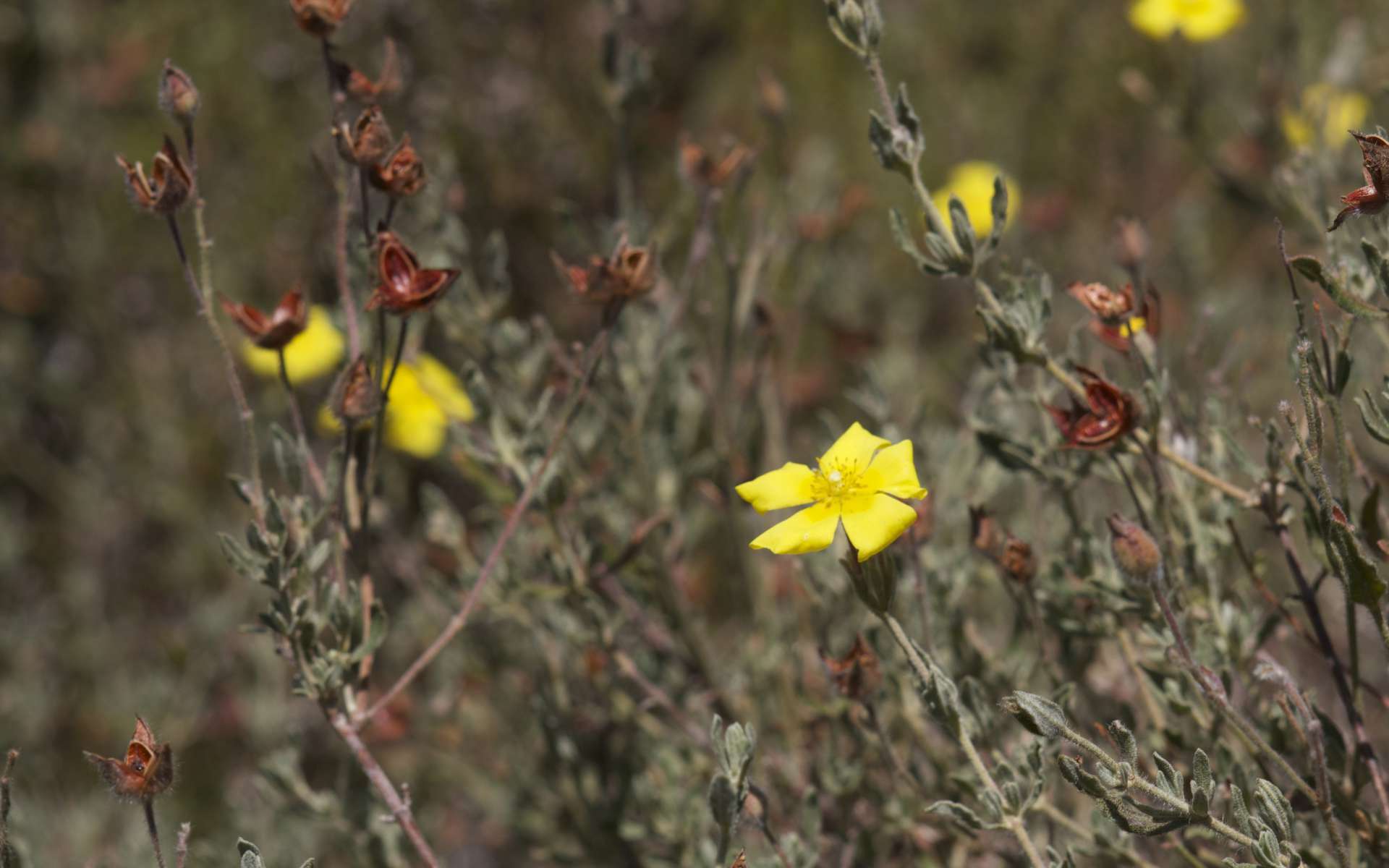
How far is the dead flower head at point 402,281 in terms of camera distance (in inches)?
53.9

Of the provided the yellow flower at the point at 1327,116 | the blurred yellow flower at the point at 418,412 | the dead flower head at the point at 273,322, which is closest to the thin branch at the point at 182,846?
the dead flower head at the point at 273,322

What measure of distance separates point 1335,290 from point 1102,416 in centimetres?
26

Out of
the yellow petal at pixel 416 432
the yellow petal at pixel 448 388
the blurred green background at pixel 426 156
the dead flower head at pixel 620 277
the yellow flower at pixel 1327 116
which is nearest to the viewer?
the dead flower head at pixel 620 277

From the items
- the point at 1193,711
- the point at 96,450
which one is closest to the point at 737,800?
the point at 1193,711

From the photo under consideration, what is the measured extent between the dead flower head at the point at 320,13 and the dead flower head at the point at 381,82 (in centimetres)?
9

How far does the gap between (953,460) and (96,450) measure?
3.11 meters

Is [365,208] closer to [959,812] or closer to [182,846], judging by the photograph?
[182,846]

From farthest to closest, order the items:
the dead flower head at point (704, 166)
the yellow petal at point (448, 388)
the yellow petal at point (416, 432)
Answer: the yellow petal at point (416, 432) < the yellow petal at point (448, 388) < the dead flower head at point (704, 166)

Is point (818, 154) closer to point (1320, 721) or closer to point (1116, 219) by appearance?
point (1116, 219)

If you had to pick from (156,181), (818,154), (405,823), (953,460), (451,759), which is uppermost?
(156,181)

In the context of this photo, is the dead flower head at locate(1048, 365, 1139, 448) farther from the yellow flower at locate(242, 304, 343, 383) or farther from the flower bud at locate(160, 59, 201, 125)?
the yellow flower at locate(242, 304, 343, 383)

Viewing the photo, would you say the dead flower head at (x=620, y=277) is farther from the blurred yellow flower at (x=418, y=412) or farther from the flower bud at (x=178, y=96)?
the blurred yellow flower at (x=418, y=412)

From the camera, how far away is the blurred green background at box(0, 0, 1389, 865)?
3.26m

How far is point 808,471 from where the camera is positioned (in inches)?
55.3
